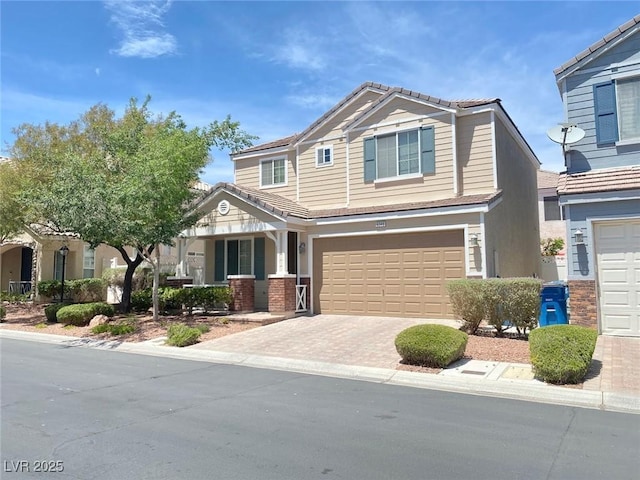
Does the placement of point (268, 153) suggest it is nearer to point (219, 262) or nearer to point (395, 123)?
point (219, 262)

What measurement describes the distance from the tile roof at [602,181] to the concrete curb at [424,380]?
5067 mm

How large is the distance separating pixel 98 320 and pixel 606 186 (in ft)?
49.8

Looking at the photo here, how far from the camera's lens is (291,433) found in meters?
5.92

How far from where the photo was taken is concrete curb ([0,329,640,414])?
7.35 meters

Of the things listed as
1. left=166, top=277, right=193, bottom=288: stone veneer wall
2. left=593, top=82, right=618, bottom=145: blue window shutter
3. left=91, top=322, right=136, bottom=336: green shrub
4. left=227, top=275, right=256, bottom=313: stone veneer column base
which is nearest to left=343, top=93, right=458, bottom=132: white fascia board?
left=593, top=82, right=618, bottom=145: blue window shutter

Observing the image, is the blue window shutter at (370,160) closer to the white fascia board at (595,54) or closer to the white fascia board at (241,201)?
the white fascia board at (241,201)

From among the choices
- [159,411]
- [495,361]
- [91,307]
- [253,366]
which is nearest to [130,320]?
[91,307]

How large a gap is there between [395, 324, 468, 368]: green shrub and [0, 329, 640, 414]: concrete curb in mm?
465

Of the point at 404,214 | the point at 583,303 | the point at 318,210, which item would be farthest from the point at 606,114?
the point at 318,210

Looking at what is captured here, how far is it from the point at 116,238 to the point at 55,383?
7209 millimetres

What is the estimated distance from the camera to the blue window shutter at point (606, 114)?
12.1 meters

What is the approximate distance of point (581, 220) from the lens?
38.8ft

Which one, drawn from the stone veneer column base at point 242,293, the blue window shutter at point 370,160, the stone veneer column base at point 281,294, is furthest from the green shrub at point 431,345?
the stone veneer column base at point 242,293

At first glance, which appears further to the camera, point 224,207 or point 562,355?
point 224,207
